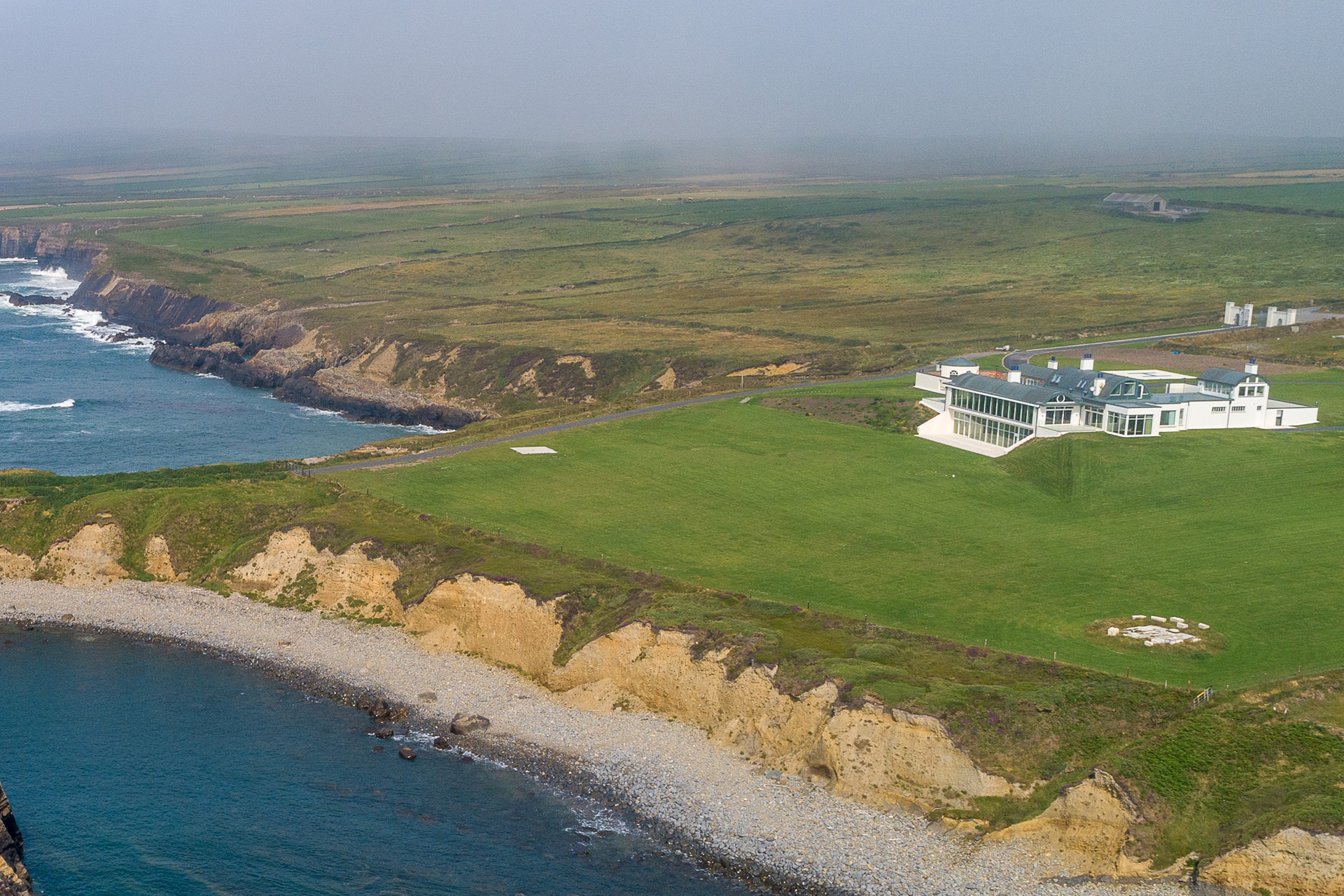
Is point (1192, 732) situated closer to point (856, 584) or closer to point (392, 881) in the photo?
point (856, 584)

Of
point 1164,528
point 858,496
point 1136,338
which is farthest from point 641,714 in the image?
point 1136,338

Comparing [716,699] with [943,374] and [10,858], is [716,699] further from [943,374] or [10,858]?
[943,374]

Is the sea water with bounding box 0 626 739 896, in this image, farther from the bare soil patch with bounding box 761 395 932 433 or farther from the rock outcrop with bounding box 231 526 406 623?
the bare soil patch with bounding box 761 395 932 433

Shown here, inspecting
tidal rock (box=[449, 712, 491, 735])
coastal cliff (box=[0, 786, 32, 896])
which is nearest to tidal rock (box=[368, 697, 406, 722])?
tidal rock (box=[449, 712, 491, 735])

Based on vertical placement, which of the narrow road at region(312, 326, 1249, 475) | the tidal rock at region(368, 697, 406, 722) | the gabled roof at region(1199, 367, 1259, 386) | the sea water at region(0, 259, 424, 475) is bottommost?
the tidal rock at region(368, 697, 406, 722)

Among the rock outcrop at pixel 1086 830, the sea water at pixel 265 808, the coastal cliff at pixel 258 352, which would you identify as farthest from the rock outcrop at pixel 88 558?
the rock outcrop at pixel 1086 830

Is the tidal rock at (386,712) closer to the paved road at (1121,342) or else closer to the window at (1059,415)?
the window at (1059,415)

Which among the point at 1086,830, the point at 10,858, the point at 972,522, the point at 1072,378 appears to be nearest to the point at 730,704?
the point at 1086,830
